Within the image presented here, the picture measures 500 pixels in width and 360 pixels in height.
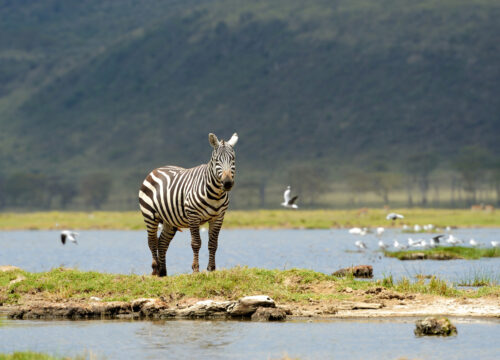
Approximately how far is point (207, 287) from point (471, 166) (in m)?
168

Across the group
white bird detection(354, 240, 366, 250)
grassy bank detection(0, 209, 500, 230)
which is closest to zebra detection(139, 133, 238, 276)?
white bird detection(354, 240, 366, 250)

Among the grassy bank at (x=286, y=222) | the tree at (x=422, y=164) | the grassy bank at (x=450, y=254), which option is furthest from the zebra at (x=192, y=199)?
Result: the tree at (x=422, y=164)

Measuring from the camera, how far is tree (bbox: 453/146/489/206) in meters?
182

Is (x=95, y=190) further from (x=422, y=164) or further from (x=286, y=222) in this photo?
(x=286, y=222)

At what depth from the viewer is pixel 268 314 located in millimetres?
19750

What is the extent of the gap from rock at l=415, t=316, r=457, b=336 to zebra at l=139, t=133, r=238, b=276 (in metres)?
5.54

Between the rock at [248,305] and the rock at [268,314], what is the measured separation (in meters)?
0.14

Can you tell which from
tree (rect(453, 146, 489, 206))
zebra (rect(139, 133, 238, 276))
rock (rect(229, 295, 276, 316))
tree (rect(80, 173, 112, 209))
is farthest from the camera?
tree (rect(80, 173, 112, 209))

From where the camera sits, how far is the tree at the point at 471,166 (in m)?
182

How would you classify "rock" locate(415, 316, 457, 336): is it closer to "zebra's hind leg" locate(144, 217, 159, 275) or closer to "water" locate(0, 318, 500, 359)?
"water" locate(0, 318, 500, 359)

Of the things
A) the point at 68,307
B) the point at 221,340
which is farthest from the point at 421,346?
the point at 68,307

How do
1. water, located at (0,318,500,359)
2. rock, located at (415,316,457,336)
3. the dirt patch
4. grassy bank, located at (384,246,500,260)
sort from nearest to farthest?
water, located at (0,318,500,359) < rock, located at (415,316,457,336) < the dirt patch < grassy bank, located at (384,246,500,260)

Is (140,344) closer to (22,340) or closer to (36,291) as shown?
(22,340)

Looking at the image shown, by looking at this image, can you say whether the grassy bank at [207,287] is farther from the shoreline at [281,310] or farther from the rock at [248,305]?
the rock at [248,305]
